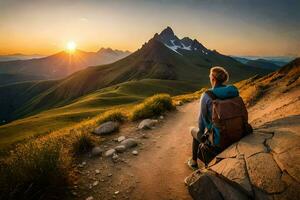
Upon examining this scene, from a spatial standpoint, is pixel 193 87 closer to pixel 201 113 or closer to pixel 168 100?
pixel 168 100

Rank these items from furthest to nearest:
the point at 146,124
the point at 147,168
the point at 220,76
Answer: the point at 146,124 < the point at 147,168 < the point at 220,76

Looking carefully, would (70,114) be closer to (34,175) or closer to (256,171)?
(34,175)

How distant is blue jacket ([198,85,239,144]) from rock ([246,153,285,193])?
1338 millimetres

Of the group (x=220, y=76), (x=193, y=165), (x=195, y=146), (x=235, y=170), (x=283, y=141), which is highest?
(x=220, y=76)

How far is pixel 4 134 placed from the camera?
150 ft

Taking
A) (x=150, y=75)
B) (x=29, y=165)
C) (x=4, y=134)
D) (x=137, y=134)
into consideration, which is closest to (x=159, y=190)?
(x=29, y=165)

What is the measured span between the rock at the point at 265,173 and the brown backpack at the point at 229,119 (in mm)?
1058

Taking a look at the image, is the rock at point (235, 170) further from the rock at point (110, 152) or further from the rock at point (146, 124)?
the rock at point (146, 124)

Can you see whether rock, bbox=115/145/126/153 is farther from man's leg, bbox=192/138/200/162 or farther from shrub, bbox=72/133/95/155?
man's leg, bbox=192/138/200/162

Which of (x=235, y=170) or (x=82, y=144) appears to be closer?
(x=235, y=170)

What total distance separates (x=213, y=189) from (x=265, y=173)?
43.1 inches

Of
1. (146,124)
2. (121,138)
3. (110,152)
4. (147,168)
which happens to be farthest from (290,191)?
(146,124)

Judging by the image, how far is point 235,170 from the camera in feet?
17.0

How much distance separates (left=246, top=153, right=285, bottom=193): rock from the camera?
448 cm
